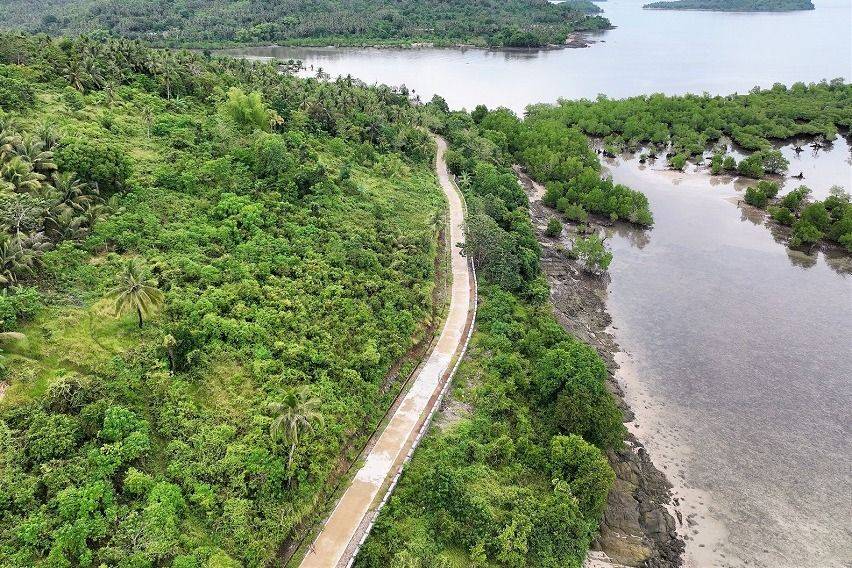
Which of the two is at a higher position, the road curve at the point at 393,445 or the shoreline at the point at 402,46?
the shoreline at the point at 402,46

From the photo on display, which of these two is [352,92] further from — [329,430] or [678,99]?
[678,99]

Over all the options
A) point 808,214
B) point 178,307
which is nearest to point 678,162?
point 808,214

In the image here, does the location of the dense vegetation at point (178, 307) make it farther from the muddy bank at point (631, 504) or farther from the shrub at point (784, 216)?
the shrub at point (784, 216)

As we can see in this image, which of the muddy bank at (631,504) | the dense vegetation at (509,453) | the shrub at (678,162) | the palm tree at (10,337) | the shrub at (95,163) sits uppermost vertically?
the shrub at (95,163)

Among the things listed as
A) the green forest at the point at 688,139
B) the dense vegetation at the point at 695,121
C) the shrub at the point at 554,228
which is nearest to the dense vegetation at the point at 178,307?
the shrub at the point at 554,228

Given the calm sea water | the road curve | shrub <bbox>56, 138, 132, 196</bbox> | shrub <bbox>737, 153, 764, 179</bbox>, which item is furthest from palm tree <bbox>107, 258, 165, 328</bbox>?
shrub <bbox>737, 153, 764, 179</bbox>
